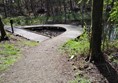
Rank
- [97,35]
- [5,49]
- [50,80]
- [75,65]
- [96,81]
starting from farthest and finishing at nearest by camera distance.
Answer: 1. [5,49]
2. [75,65]
3. [97,35]
4. [50,80]
5. [96,81]

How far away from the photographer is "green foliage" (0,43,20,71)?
893 centimetres

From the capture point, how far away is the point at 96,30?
7.49 meters

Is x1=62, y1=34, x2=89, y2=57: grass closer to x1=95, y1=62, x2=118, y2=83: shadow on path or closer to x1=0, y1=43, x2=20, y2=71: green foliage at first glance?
x1=95, y1=62, x2=118, y2=83: shadow on path

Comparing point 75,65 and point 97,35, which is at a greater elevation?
point 97,35

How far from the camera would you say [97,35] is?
7527 mm

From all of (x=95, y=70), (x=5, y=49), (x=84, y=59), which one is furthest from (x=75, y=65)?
(x=5, y=49)

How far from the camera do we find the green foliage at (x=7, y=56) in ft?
29.3

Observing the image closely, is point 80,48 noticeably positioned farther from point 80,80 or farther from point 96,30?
point 80,80

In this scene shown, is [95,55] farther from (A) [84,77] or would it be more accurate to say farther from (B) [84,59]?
(A) [84,77]

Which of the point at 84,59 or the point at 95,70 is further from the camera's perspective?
the point at 84,59

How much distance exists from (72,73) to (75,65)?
79 cm

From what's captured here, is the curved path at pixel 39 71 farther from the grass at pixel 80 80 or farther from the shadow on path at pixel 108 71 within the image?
the shadow on path at pixel 108 71

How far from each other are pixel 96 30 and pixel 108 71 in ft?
4.85

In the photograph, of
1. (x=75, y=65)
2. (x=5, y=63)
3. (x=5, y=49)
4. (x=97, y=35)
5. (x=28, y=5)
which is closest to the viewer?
(x=97, y=35)
